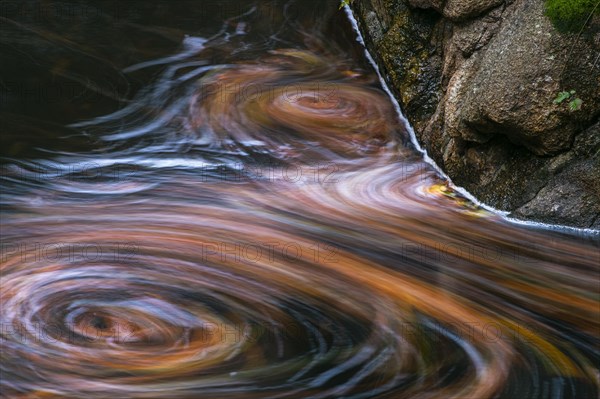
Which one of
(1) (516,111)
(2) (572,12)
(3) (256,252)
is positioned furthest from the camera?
(1) (516,111)

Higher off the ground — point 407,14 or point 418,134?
point 407,14

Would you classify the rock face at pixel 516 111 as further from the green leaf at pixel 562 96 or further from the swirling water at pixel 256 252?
the swirling water at pixel 256 252

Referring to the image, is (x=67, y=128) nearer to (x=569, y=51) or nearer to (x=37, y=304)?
(x=37, y=304)

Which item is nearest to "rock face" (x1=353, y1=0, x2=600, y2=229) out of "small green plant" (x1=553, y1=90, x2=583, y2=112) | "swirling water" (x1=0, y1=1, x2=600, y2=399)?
"small green plant" (x1=553, y1=90, x2=583, y2=112)

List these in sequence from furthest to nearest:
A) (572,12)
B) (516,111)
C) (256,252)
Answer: (516,111) → (572,12) → (256,252)

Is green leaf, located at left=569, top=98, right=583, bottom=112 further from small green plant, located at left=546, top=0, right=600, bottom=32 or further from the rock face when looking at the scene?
small green plant, located at left=546, top=0, right=600, bottom=32

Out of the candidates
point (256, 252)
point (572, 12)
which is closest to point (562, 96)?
point (572, 12)

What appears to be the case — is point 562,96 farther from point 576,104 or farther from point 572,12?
point 572,12

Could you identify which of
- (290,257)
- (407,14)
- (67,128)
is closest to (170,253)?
(290,257)
